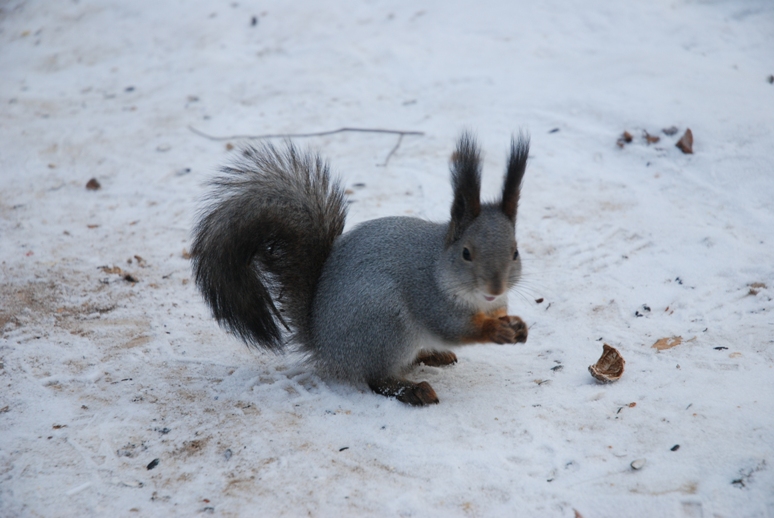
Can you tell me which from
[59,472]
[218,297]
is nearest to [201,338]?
[218,297]

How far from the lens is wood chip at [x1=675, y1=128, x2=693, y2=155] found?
3.18 m

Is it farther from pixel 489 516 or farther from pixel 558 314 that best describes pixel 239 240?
pixel 558 314

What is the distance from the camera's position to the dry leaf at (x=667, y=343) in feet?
7.29

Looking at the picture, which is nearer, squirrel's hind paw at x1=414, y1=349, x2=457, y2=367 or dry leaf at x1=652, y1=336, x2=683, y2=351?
dry leaf at x1=652, y1=336, x2=683, y2=351

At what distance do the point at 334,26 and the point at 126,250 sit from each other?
2.60 m

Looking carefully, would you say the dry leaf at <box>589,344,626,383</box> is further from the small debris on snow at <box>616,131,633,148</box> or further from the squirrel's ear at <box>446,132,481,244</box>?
the small debris on snow at <box>616,131,633,148</box>

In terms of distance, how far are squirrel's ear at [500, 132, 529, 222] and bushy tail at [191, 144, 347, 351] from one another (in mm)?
563

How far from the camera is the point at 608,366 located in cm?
210

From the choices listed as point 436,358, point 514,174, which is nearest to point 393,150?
point 436,358

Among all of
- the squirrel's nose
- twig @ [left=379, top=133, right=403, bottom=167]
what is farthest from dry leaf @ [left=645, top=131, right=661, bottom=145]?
the squirrel's nose

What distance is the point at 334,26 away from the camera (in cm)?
490

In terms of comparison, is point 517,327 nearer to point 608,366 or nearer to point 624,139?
point 608,366

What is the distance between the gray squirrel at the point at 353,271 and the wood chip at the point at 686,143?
1.51 m

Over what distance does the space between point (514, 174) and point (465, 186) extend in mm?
159
